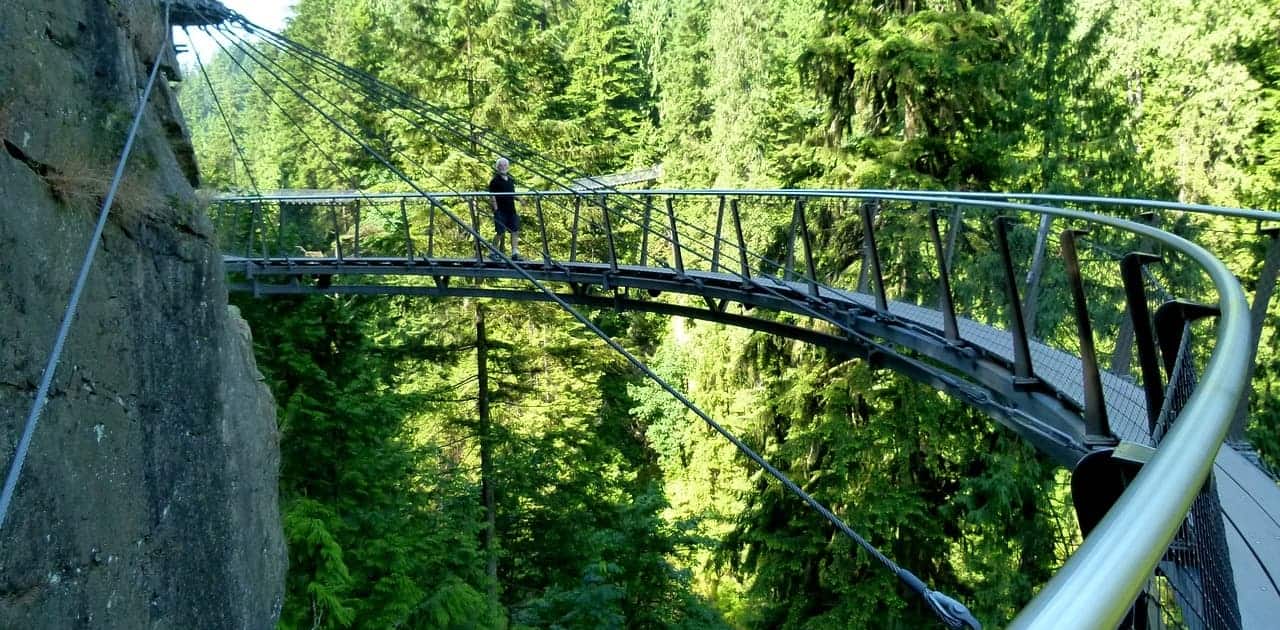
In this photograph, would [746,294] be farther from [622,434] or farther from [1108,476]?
[622,434]

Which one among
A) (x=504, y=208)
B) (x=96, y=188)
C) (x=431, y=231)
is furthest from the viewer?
(x=504, y=208)

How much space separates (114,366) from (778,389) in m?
7.88

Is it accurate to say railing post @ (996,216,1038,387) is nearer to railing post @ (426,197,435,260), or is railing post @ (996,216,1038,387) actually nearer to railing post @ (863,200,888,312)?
railing post @ (863,200,888,312)

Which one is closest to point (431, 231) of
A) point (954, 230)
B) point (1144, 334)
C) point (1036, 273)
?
point (954, 230)

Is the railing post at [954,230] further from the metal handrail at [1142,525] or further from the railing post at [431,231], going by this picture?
the metal handrail at [1142,525]

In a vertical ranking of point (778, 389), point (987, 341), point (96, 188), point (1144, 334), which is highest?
point (96, 188)

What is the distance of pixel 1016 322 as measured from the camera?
161 inches

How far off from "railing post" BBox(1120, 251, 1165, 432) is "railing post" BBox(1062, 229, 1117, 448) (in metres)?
0.75

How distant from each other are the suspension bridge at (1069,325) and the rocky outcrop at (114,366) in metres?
1.27

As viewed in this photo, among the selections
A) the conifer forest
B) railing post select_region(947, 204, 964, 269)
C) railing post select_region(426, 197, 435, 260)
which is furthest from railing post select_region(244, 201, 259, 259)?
railing post select_region(947, 204, 964, 269)

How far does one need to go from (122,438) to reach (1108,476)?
4460 millimetres

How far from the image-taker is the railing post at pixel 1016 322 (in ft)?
13.2

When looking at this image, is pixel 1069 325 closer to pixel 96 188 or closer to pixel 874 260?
pixel 874 260

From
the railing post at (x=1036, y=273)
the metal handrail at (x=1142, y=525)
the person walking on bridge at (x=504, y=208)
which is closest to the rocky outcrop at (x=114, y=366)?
the person walking on bridge at (x=504, y=208)
